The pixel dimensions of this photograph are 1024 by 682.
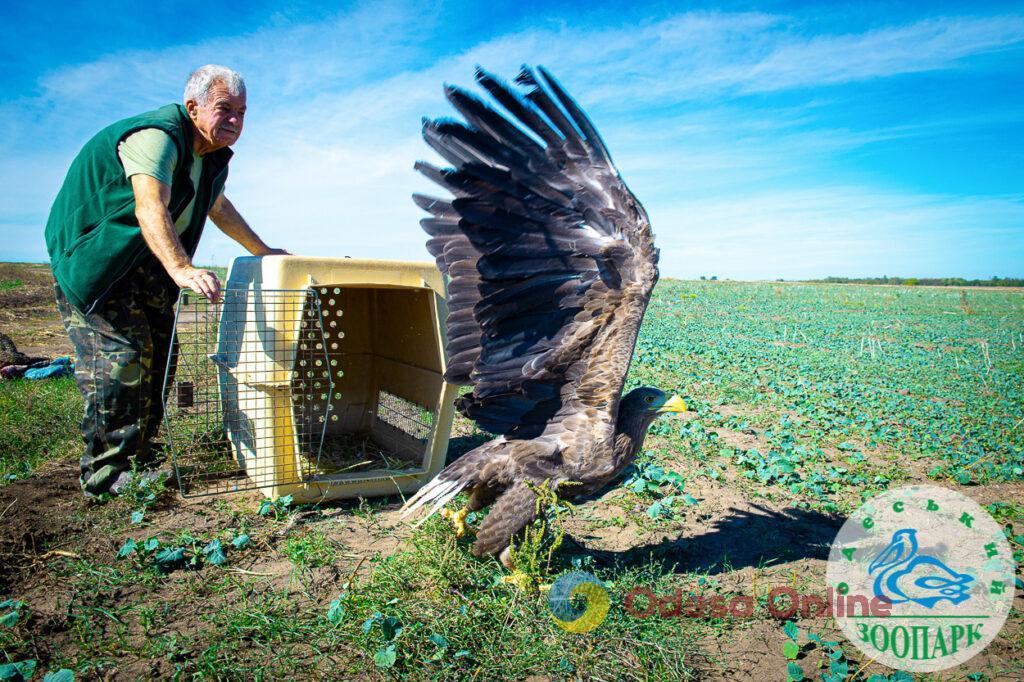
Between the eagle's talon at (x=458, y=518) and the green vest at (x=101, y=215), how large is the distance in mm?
2129

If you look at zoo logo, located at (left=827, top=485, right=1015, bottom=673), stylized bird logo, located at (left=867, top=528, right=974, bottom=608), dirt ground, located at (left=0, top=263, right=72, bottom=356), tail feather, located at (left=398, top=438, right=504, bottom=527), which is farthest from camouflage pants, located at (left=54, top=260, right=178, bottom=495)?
dirt ground, located at (left=0, top=263, right=72, bottom=356)

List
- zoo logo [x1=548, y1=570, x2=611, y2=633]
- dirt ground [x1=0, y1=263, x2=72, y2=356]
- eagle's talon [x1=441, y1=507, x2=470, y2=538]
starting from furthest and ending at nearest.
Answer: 1. dirt ground [x1=0, y1=263, x2=72, y2=356]
2. eagle's talon [x1=441, y1=507, x2=470, y2=538]
3. zoo logo [x1=548, y1=570, x2=611, y2=633]

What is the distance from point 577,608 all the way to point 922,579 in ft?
6.58

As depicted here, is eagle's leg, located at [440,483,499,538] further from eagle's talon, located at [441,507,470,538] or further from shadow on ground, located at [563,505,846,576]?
shadow on ground, located at [563,505,846,576]

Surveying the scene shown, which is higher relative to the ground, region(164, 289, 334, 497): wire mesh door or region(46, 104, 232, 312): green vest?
region(46, 104, 232, 312): green vest

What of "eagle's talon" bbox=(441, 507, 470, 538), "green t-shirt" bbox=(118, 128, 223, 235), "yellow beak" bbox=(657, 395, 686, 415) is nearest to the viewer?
"green t-shirt" bbox=(118, 128, 223, 235)

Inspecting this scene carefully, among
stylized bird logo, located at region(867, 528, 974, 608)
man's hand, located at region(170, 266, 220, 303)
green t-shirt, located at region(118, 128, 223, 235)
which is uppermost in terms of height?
green t-shirt, located at region(118, 128, 223, 235)

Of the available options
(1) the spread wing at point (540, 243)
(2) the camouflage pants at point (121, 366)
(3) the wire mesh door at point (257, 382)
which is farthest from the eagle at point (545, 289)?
(2) the camouflage pants at point (121, 366)

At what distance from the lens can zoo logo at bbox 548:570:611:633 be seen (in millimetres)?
2277

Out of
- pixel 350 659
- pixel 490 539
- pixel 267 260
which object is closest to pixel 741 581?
pixel 490 539

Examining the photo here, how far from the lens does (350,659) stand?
2.07 meters

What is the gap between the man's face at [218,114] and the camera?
9.82ft

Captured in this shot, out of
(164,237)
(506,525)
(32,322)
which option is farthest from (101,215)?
(32,322)

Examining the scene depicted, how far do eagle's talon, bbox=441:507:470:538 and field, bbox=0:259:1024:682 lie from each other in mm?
77
